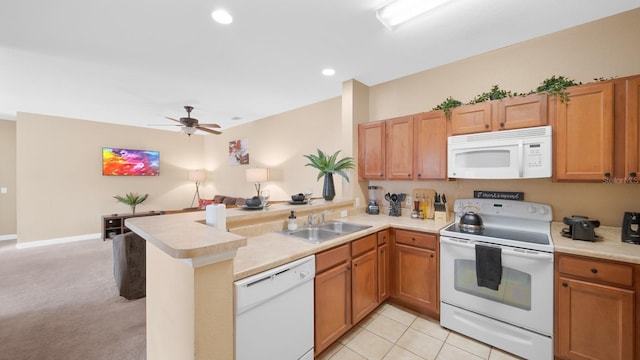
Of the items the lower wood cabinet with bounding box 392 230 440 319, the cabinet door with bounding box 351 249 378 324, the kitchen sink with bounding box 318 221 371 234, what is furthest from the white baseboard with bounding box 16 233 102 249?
the lower wood cabinet with bounding box 392 230 440 319

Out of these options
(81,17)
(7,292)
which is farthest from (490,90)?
(7,292)

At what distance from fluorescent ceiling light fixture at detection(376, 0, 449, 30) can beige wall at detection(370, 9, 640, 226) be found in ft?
3.81

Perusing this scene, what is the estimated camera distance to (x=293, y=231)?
2.24 metres

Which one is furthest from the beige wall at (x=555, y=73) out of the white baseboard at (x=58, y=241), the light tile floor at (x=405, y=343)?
the white baseboard at (x=58, y=241)

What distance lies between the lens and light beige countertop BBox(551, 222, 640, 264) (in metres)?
1.50

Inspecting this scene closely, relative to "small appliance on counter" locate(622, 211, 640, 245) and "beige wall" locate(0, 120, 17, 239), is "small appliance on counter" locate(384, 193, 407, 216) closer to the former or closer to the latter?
"small appliance on counter" locate(622, 211, 640, 245)

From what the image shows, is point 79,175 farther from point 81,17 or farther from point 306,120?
point 306,120

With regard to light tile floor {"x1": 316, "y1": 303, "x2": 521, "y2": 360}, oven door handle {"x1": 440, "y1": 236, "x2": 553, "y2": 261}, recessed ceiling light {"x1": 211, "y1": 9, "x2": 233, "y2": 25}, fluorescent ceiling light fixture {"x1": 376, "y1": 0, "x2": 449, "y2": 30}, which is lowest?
light tile floor {"x1": 316, "y1": 303, "x2": 521, "y2": 360}

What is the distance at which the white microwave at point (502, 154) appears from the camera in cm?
198

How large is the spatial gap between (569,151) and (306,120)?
349 cm

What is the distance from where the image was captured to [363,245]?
2184 millimetres

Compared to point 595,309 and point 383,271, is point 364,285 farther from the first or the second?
point 595,309

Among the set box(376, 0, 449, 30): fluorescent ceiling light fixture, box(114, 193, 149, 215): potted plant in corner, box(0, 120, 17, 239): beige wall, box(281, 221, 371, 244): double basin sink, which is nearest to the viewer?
box(376, 0, 449, 30): fluorescent ceiling light fixture

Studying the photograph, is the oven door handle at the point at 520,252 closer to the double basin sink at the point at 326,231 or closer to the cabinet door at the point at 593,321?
the cabinet door at the point at 593,321
